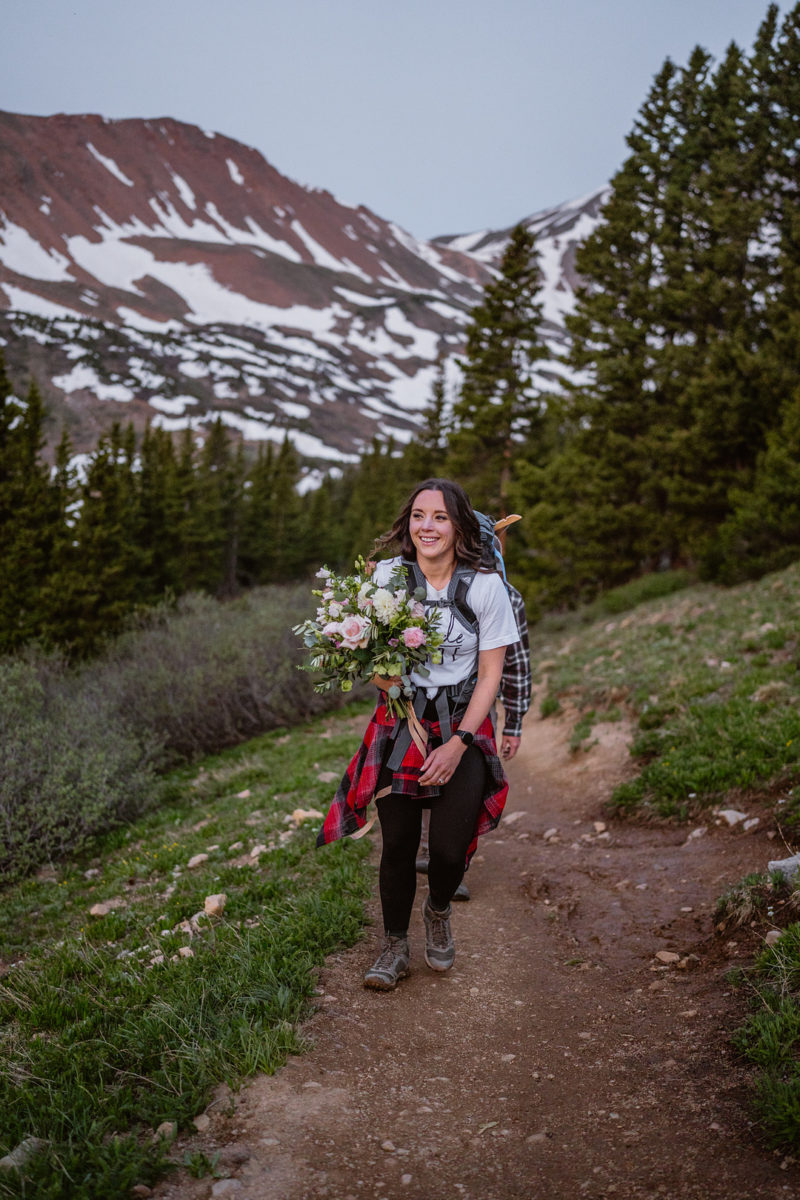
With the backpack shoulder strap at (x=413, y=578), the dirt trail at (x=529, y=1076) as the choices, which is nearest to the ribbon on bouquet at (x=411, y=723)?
the backpack shoulder strap at (x=413, y=578)

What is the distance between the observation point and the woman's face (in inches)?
137

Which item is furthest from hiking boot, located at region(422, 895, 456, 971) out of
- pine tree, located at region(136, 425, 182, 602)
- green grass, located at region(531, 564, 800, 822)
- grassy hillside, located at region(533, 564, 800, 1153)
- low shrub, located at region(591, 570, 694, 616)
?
pine tree, located at region(136, 425, 182, 602)

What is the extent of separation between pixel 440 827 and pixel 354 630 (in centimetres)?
100

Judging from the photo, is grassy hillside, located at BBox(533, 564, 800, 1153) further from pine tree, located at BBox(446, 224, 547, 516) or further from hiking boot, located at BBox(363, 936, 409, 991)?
pine tree, located at BBox(446, 224, 547, 516)

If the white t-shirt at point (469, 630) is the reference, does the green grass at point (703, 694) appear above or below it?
below

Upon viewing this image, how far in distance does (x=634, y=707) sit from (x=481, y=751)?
5683 millimetres

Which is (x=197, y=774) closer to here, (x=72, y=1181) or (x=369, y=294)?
(x=72, y=1181)

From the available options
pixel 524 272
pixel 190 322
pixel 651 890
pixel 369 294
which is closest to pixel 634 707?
pixel 651 890

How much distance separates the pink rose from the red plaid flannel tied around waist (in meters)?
0.42

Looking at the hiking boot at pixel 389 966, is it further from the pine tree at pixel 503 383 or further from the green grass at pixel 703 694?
the pine tree at pixel 503 383

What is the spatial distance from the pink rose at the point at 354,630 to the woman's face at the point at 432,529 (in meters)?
0.49

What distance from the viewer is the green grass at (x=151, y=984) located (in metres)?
2.65

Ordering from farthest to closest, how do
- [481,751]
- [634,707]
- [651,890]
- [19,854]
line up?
[634,707]
[19,854]
[651,890]
[481,751]

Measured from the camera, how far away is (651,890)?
4.91 metres
